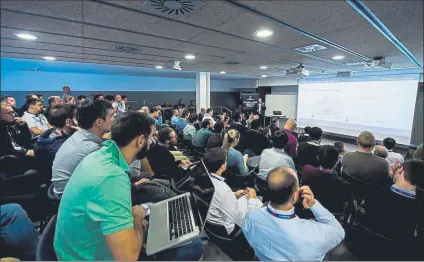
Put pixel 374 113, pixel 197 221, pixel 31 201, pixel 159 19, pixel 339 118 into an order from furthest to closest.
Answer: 1. pixel 339 118
2. pixel 374 113
3. pixel 159 19
4. pixel 31 201
5. pixel 197 221

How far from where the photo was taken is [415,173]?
5.05ft

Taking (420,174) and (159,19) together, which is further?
(159,19)

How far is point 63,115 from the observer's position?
2.00 meters

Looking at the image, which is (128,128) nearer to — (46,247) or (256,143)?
(46,247)

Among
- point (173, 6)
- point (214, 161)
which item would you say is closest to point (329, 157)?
point (214, 161)

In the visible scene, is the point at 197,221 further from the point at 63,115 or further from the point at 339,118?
the point at 339,118

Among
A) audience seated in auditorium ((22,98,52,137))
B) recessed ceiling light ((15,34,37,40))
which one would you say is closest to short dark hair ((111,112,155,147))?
recessed ceiling light ((15,34,37,40))

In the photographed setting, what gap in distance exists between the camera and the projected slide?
18.7 feet

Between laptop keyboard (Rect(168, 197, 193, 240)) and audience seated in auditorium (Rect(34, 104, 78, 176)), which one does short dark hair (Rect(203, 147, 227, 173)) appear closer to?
laptop keyboard (Rect(168, 197, 193, 240))

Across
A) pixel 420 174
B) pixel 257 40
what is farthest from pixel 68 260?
pixel 257 40

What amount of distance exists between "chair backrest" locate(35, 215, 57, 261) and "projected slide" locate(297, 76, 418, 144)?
7.78 metres

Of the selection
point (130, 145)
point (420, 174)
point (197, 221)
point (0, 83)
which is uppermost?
point (0, 83)

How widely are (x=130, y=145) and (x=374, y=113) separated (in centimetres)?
771

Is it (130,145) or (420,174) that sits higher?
(130,145)
